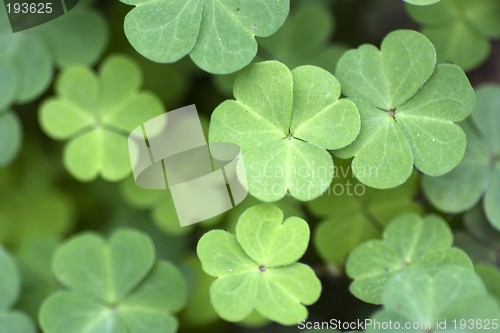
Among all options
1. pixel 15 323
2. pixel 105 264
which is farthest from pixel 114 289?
pixel 15 323

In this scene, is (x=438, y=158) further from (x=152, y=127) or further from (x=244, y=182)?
(x=152, y=127)

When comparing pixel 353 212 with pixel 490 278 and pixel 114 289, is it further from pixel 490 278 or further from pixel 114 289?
pixel 114 289

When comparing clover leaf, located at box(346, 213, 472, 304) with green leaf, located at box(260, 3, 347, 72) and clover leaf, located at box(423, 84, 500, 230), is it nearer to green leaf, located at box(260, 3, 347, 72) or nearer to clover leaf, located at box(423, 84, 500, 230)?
clover leaf, located at box(423, 84, 500, 230)

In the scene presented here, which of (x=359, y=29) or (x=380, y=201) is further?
(x=359, y=29)

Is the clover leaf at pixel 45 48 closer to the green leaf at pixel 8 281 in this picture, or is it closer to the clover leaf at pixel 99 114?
the clover leaf at pixel 99 114

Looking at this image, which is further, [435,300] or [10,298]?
[10,298]

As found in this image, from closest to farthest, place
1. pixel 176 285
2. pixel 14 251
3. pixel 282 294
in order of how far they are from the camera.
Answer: pixel 282 294
pixel 176 285
pixel 14 251

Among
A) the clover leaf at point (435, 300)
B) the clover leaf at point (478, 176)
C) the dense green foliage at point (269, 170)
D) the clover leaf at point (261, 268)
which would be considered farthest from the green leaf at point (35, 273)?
the clover leaf at point (478, 176)

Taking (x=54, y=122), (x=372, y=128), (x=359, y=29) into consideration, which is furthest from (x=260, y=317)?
(x=359, y=29)
